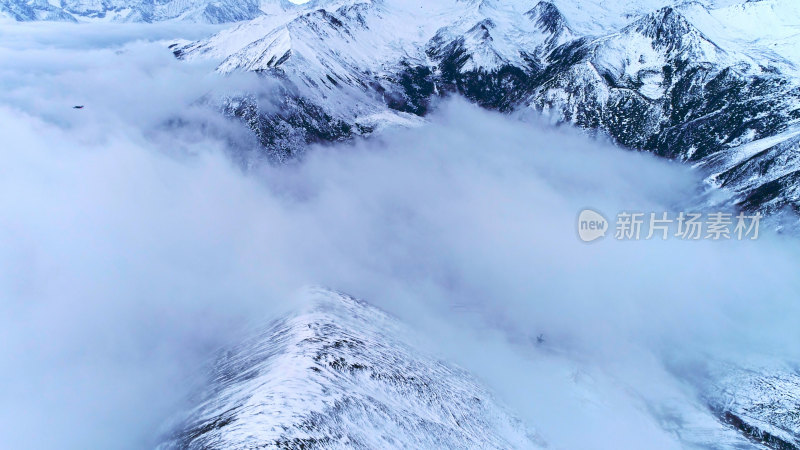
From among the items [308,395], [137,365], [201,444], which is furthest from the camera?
[137,365]

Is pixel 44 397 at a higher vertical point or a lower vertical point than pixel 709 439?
lower

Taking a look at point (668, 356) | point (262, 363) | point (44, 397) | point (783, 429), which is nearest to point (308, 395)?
point (262, 363)

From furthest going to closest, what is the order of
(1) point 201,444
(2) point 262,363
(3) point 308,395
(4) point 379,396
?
(2) point 262,363, (4) point 379,396, (3) point 308,395, (1) point 201,444

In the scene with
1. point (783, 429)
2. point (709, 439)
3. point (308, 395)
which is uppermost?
point (308, 395)

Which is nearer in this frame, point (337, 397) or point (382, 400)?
point (337, 397)

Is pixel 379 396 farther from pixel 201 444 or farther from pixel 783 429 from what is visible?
pixel 783 429

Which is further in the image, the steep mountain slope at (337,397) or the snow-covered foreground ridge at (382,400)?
the snow-covered foreground ridge at (382,400)

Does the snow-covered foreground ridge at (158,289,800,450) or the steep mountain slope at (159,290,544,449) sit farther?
the snow-covered foreground ridge at (158,289,800,450)

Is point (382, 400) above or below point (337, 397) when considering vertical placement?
below
